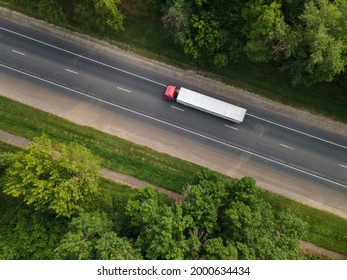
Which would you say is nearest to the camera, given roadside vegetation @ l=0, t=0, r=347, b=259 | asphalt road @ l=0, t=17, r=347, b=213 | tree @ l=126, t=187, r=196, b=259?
tree @ l=126, t=187, r=196, b=259

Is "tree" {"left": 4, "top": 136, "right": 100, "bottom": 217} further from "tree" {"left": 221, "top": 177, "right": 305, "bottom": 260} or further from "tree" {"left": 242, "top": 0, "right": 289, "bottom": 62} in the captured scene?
"tree" {"left": 242, "top": 0, "right": 289, "bottom": 62}

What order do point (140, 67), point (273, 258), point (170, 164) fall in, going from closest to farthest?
point (273, 258)
point (170, 164)
point (140, 67)

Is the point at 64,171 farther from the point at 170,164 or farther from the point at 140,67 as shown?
the point at 140,67

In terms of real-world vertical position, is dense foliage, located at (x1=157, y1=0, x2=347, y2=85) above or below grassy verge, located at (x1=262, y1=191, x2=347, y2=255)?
above

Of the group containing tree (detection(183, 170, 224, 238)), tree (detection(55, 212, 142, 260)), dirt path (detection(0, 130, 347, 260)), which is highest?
tree (detection(183, 170, 224, 238))

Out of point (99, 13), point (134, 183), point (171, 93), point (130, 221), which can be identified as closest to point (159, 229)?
point (130, 221)

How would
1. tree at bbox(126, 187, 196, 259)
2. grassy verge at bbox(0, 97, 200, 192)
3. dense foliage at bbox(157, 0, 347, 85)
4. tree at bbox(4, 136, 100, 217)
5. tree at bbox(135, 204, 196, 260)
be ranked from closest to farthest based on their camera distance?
tree at bbox(135, 204, 196, 260), tree at bbox(126, 187, 196, 259), tree at bbox(4, 136, 100, 217), dense foliage at bbox(157, 0, 347, 85), grassy verge at bbox(0, 97, 200, 192)

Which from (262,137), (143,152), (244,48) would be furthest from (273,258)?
(244,48)

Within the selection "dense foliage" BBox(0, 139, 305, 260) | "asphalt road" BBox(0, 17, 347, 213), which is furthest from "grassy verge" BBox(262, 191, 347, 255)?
"dense foliage" BBox(0, 139, 305, 260)

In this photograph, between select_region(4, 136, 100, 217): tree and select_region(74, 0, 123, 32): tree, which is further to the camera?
select_region(74, 0, 123, 32): tree
